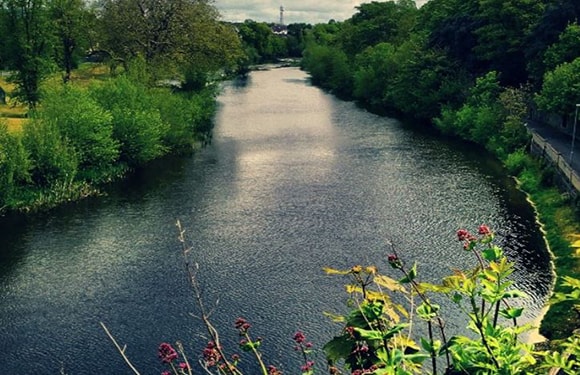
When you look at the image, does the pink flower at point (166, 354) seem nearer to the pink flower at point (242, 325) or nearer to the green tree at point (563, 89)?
the pink flower at point (242, 325)

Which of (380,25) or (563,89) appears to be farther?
(380,25)

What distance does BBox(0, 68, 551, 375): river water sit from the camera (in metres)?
26.0

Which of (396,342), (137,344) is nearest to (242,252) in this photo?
(137,344)

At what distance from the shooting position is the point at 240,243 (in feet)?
117

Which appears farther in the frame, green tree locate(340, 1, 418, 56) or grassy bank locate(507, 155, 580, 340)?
green tree locate(340, 1, 418, 56)

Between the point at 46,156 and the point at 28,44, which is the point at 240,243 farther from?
the point at 28,44

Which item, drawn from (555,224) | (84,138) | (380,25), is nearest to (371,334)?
(555,224)

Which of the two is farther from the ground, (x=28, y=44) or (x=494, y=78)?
(x=28, y=44)

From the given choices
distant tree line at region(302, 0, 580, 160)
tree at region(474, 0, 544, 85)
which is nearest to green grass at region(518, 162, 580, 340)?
distant tree line at region(302, 0, 580, 160)

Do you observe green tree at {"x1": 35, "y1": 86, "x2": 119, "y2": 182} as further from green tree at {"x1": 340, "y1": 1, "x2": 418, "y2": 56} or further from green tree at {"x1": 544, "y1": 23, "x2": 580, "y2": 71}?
green tree at {"x1": 340, "y1": 1, "x2": 418, "y2": 56}

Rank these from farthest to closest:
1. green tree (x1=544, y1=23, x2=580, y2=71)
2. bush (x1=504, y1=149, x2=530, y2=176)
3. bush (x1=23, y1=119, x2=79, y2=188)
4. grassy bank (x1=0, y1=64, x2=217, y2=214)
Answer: green tree (x1=544, y1=23, x2=580, y2=71) → bush (x1=504, y1=149, x2=530, y2=176) → bush (x1=23, y1=119, x2=79, y2=188) → grassy bank (x1=0, y1=64, x2=217, y2=214)

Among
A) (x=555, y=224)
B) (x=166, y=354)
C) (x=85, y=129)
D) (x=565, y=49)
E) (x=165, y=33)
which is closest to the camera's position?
(x=166, y=354)

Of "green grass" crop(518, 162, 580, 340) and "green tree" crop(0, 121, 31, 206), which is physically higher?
"green tree" crop(0, 121, 31, 206)

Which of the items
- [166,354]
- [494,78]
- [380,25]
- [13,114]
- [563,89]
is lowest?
[13,114]
